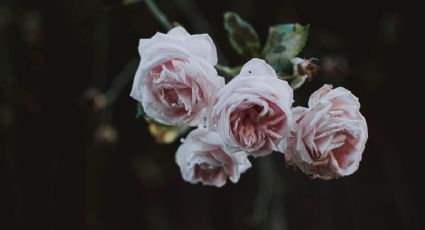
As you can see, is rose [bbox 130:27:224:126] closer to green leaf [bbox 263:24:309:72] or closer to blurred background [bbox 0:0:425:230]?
green leaf [bbox 263:24:309:72]

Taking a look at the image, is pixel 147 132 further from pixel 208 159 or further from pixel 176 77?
pixel 176 77

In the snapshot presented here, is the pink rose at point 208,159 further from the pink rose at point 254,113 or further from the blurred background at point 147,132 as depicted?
the blurred background at point 147,132

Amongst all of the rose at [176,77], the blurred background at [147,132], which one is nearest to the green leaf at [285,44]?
the rose at [176,77]

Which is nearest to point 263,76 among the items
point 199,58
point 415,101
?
point 199,58

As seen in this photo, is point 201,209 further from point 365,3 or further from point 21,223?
point 365,3

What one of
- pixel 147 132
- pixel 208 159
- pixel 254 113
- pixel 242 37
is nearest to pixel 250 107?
pixel 254 113

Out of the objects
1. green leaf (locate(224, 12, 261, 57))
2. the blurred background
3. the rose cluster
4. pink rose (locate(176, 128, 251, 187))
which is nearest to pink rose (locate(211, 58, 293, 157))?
the rose cluster
